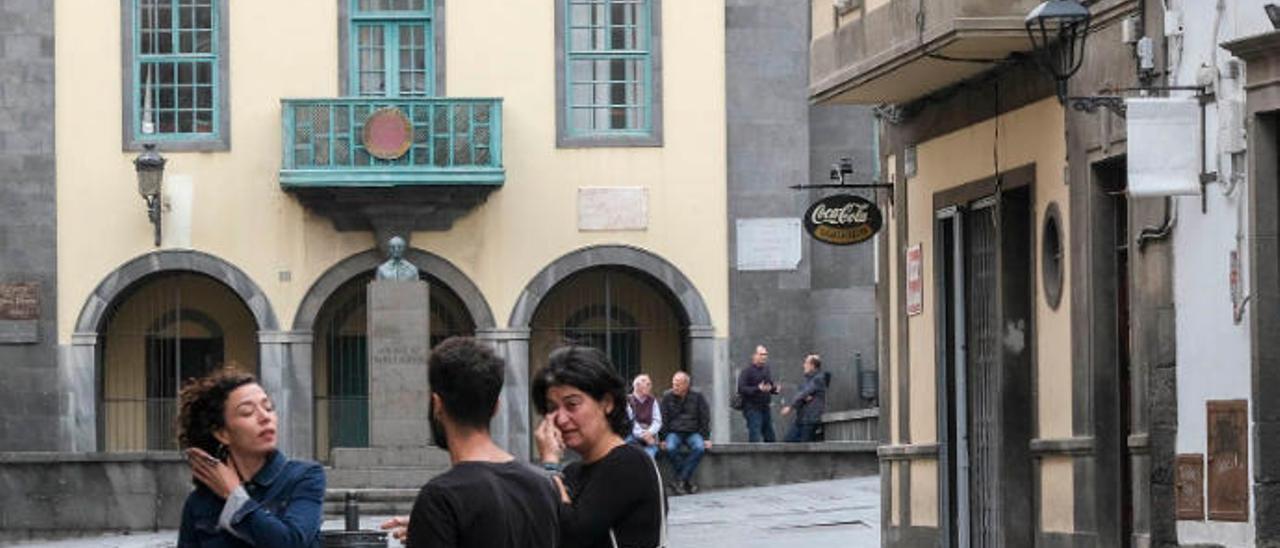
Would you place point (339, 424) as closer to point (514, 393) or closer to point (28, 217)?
point (514, 393)

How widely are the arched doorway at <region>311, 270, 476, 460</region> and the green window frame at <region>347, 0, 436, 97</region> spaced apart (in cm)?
243

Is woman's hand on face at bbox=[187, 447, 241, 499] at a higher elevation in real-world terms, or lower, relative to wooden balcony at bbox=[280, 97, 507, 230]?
lower

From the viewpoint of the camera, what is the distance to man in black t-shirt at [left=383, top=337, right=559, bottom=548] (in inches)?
370

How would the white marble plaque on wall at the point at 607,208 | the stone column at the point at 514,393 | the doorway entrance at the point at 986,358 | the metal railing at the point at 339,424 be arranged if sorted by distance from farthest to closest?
the metal railing at the point at 339,424
the white marble plaque on wall at the point at 607,208
the stone column at the point at 514,393
the doorway entrance at the point at 986,358

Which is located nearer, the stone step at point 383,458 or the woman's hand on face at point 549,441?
the woman's hand on face at point 549,441

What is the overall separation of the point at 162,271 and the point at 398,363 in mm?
6747

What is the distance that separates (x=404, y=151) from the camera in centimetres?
4541

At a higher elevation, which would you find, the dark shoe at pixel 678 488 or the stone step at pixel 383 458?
the stone step at pixel 383 458

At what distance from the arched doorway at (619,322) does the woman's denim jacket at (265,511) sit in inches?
1462

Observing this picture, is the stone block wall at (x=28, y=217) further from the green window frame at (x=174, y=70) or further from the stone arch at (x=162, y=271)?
the green window frame at (x=174, y=70)

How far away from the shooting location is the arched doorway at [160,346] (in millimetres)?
46844

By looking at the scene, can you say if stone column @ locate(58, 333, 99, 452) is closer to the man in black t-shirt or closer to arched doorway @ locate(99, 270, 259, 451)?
arched doorway @ locate(99, 270, 259, 451)

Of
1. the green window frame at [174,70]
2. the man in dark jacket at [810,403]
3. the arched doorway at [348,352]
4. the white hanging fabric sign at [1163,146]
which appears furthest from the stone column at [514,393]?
the white hanging fabric sign at [1163,146]

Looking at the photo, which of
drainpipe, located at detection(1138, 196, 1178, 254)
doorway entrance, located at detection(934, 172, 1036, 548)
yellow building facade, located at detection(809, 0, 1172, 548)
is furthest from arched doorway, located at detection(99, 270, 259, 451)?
drainpipe, located at detection(1138, 196, 1178, 254)
